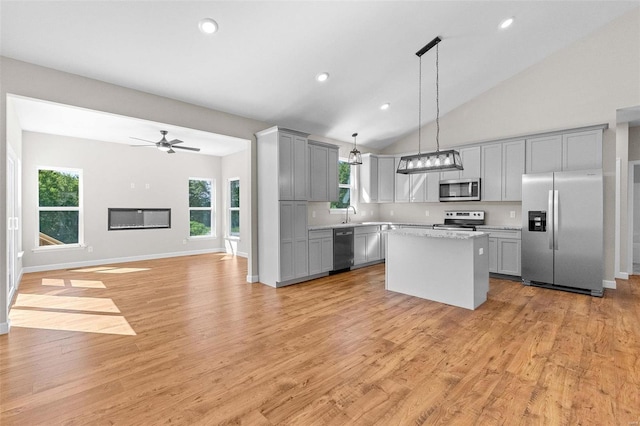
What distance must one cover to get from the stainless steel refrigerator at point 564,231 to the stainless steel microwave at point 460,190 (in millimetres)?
948

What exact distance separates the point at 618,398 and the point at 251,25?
14.8 ft

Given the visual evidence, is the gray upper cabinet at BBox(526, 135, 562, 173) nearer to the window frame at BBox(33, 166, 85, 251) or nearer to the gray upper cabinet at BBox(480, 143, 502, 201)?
the gray upper cabinet at BBox(480, 143, 502, 201)

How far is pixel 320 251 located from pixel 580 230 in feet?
13.5

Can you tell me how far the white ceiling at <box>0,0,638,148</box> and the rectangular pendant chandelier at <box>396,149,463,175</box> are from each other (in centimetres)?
164

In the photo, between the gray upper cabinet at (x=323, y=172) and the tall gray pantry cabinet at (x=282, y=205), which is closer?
the tall gray pantry cabinet at (x=282, y=205)

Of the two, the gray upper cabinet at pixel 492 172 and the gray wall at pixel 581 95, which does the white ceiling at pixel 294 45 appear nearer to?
the gray wall at pixel 581 95

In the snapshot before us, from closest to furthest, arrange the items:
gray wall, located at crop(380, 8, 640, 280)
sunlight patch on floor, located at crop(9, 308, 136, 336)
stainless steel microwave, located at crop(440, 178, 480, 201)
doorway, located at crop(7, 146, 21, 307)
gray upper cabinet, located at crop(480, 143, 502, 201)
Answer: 1. sunlight patch on floor, located at crop(9, 308, 136, 336)
2. doorway, located at crop(7, 146, 21, 307)
3. gray wall, located at crop(380, 8, 640, 280)
4. gray upper cabinet, located at crop(480, 143, 502, 201)
5. stainless steel microwave, located at crop(440, 178, 480, 201)

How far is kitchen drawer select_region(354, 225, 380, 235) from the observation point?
6.37 metres

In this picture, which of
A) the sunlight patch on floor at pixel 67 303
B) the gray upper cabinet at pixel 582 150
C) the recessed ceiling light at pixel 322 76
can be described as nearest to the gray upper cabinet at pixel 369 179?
the recessed ceiling light at pixel 322 76

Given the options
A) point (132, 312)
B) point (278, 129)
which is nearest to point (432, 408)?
point (132, 312)

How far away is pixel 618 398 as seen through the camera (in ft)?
6.79

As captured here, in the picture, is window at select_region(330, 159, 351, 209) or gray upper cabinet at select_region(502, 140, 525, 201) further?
window at select_region(330, 159, 351, 209)

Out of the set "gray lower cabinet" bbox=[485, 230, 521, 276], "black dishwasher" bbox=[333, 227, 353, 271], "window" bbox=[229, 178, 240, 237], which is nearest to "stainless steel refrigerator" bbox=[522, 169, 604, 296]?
"gray lower cabinet" bbox=[485, 230, 521, 276]

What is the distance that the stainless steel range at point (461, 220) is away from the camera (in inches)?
237
